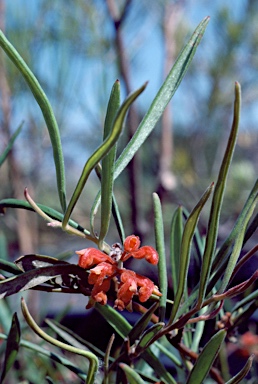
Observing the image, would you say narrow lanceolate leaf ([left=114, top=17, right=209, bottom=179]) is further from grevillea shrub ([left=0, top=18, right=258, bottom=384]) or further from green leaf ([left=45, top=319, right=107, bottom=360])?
green leaf ([left=45, top=319, right=107, bottom=360])

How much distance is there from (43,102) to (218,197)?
0.06 m

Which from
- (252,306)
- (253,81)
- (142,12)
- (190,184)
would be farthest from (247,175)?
(252,306)

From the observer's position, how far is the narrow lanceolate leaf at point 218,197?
13cm

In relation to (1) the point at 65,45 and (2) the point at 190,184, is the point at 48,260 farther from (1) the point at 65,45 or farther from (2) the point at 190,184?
(2) the point at 190,184

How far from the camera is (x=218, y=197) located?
0.47ft

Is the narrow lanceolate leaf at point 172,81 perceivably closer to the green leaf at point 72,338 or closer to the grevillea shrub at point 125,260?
the grevillea shrub at point 125,260

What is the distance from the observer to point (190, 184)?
1.43 meters

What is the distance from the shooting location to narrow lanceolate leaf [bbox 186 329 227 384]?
15cm

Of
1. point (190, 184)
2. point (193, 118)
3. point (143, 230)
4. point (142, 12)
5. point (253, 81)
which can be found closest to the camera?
point (143, 230)

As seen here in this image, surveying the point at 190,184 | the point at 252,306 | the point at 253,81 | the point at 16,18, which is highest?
the point at 16,18

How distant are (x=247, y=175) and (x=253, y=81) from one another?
1.04 feet

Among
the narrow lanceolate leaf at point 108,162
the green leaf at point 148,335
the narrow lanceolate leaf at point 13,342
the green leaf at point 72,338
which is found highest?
the narrow lanceolate leaf at point 108,162

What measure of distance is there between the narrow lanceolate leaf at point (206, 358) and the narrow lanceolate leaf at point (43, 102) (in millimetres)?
63

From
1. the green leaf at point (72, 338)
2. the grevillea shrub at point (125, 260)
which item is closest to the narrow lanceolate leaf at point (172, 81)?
the grevillea shrub at point (125, 260)
